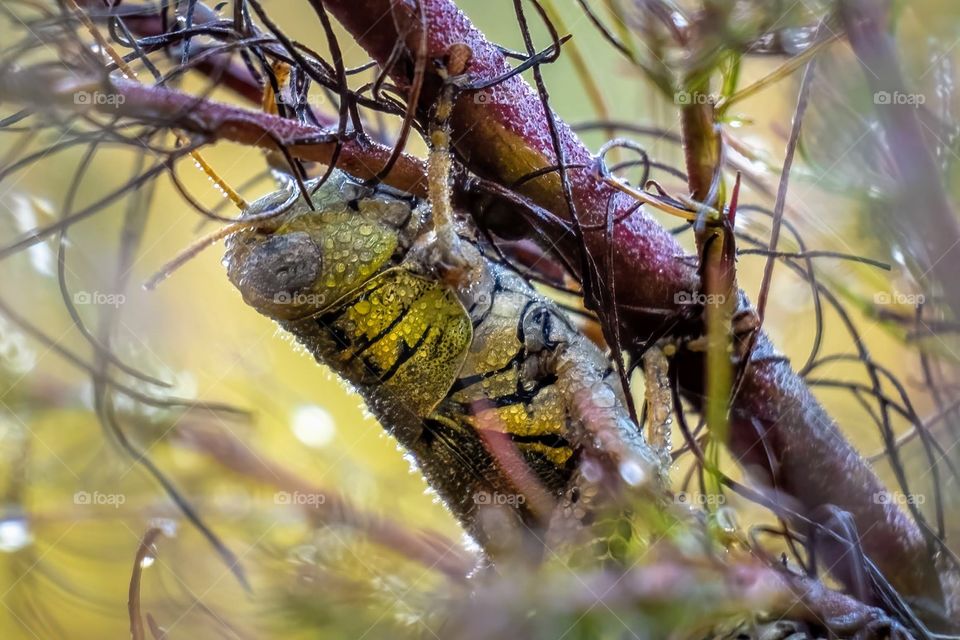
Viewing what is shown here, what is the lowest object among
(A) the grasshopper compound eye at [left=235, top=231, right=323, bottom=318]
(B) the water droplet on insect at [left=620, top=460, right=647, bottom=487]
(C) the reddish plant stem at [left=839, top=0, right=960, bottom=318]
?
(B) the water droplet on insect at [left=620, top=460, right=647, bottom=487]

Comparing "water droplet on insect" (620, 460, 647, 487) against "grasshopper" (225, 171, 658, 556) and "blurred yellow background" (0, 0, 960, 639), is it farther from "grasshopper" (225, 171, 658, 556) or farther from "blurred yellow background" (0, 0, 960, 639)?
"blurred yellow background" (0, 0, 960, 639)

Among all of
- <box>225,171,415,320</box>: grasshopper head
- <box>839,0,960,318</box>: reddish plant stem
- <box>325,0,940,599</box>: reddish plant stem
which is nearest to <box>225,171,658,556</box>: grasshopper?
<box>225,171,415,320</box>: grasshopper head

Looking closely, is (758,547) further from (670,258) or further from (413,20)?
(413,20)

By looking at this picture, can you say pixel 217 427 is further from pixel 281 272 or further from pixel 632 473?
pixel 632 473

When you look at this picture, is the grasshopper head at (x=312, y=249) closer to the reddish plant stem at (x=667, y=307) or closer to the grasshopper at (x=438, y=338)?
the grasshopper at (x=438, y=338)

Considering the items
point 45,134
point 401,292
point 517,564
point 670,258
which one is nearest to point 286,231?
point 401,292

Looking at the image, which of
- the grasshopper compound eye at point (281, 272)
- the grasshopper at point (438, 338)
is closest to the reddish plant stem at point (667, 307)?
the grasshopper at point (438, 338)

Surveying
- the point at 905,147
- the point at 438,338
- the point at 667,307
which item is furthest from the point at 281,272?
the point at 905,147
